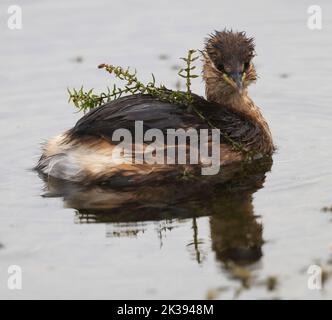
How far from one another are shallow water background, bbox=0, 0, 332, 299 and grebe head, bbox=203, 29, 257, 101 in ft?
2.69

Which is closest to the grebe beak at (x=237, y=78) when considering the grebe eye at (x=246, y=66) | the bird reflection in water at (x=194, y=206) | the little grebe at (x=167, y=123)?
the little grebe at (x=167, y=123)

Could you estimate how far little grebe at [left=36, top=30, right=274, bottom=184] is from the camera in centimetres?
816

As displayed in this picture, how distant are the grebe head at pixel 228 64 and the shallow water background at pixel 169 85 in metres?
0.82

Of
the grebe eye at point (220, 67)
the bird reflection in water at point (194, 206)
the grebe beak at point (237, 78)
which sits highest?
the grebe eye at point (220, 67)

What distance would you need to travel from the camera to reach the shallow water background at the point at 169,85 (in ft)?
21.0

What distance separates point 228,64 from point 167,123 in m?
1.07

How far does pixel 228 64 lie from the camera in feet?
29.0

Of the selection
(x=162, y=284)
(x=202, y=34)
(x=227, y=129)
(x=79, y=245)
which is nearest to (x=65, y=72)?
(x=202, y=34)

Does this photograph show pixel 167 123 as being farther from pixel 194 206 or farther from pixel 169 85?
pixel 169 85

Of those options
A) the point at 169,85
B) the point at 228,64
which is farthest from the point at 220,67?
the point at 169,85

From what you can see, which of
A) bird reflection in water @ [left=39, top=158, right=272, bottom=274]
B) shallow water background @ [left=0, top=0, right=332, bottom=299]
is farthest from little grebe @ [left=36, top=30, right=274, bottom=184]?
shallow water background @ [left=0, top=0, right=332, bottom=299]

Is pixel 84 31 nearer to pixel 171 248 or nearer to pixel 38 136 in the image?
pixel 38 136

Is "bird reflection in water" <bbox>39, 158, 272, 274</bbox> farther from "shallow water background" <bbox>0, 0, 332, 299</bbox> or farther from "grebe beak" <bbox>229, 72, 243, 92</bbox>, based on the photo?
"grebe beak" <bbox>229, 72, 243, 92</bbox>

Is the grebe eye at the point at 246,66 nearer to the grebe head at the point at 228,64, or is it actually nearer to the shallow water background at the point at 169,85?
the grebe head at the point at 228,64
